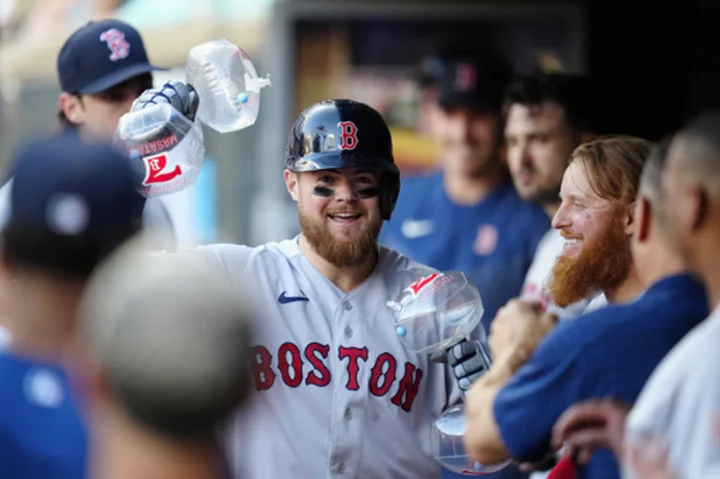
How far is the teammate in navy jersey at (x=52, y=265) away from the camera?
265 centimetres

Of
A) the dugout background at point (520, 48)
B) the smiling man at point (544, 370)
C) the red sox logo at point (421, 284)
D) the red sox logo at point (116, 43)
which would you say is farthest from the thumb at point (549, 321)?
the dugout background at point (520, 48)

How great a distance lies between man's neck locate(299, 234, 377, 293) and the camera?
4336mm

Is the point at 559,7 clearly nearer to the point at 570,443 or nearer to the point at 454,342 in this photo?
the point at 454,342

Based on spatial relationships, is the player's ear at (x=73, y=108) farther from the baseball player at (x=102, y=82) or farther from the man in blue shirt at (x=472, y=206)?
the man in blue shirt at (x=472, y=206)

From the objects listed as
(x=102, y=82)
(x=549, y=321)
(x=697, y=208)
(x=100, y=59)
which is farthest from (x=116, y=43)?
(x=697, y=208)

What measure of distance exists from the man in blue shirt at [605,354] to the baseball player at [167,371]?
82cm

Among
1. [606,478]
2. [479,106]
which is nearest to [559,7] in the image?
[479,106]

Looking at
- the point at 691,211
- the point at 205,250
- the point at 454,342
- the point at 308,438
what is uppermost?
the point at 691,211

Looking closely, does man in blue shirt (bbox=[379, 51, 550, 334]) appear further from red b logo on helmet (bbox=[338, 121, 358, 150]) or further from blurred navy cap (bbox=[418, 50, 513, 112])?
red b logo on helmet (bbox=[338, 121, 358, 150])

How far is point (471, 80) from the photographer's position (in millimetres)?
7070

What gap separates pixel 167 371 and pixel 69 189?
0.51 meters

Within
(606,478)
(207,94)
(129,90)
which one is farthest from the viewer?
(129,90)

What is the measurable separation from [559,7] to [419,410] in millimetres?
4976

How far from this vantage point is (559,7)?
8602mm
